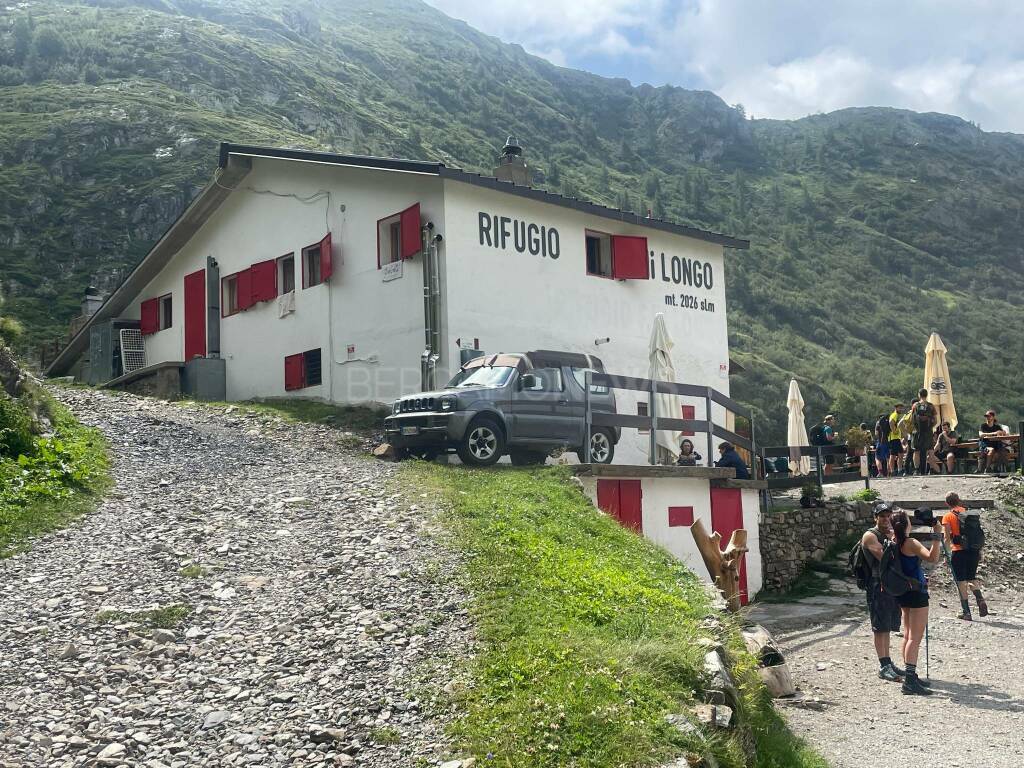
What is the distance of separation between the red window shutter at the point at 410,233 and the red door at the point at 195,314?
802 cm

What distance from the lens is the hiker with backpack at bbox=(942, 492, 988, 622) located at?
15.4 m

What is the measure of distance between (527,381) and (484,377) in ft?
2.38

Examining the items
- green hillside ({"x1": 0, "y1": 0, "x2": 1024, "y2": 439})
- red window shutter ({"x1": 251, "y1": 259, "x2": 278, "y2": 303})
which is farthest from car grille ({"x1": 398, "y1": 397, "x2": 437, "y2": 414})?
green hillside ({"x1": 0, "y1": 0, "x2": 1024, "y2": 439})

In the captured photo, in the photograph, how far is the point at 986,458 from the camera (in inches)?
920

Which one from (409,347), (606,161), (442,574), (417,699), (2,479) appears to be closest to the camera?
(417,699)

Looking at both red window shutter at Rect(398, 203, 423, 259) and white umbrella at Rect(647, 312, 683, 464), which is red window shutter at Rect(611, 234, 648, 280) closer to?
white umbrella at Rect(647, 312, 683, 464)

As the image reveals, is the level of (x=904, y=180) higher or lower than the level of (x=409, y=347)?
higher

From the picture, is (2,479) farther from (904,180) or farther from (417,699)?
(904,180)

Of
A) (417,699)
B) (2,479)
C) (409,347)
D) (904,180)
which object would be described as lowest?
(417,699)

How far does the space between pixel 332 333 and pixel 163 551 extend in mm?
12709

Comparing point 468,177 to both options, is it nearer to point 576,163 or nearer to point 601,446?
point 601,446

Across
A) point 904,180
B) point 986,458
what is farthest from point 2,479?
point 904,180

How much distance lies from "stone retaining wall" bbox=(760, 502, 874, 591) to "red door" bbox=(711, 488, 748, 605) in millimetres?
1822

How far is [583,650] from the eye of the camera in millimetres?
7602
